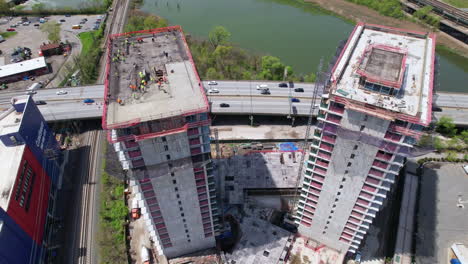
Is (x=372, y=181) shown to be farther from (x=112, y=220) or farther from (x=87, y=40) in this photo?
(x=87, y=40)

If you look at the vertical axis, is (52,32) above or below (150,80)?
below

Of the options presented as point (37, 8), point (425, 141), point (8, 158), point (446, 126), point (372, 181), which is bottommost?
point (446, 126)

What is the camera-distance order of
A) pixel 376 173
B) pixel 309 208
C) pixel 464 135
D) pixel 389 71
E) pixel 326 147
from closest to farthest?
pixel 389 71 → pixel 376 173 → pixel 326 147 → pixel 309 208 → pixel 464 135

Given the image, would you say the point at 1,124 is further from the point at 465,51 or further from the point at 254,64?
the point at 465,51

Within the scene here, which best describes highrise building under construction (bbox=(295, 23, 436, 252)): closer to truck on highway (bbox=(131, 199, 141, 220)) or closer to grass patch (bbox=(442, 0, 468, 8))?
truck on highway (bbox=(131, 199, 141, 220))

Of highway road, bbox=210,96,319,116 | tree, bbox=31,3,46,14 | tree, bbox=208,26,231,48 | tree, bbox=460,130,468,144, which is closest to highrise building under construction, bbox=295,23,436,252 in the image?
highway road, bbox=210,96,319,116

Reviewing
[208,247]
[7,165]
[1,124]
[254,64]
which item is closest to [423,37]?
[208,247]

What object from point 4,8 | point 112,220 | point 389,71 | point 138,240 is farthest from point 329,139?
point 4,8

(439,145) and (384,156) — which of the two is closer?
(384,156)
